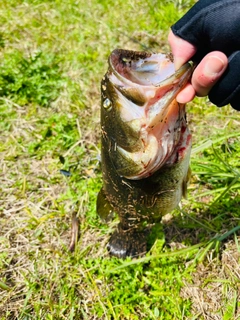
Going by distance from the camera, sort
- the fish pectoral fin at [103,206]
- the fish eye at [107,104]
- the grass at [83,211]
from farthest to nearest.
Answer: the grass at [83,211]
the fish pectoral fin at [103,206]
the fish eye at [107,104]

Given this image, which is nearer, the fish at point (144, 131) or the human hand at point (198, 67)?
the human hand at point (198, 67)

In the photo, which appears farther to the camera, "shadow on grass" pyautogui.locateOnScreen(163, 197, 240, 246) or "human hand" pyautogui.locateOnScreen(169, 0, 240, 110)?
"shadow on grass" pyautogui.locateOnScreen(163, 197, 240, 246)

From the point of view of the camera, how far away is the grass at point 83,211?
2.69 m

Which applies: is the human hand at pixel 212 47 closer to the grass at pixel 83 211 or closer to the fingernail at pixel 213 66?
the fingernail at pixel 213 66

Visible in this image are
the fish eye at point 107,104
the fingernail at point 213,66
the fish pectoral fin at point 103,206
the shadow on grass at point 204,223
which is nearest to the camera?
the fingernail at point 213,66

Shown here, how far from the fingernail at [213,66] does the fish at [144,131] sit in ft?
0.29

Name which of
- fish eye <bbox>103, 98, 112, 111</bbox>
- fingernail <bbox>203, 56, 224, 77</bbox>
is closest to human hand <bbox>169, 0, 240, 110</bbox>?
fingernail <bbox>203, 56, 224, 77</bbox>

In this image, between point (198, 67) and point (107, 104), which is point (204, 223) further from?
point (198, 67)

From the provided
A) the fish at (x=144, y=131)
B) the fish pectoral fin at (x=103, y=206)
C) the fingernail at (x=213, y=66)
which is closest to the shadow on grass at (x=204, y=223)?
the fish pectoral fin at (x=103, y=206)

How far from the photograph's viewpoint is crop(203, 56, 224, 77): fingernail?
1606 millimetres

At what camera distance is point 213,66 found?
1.61 meters

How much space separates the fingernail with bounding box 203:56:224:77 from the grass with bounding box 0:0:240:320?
4.47ft

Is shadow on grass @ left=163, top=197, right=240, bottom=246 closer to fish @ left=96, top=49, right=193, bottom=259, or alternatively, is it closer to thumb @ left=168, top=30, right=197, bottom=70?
fish @ left=96, top=49, right=193, bottom=259

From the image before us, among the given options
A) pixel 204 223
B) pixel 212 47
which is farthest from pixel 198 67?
pixel 204 223
